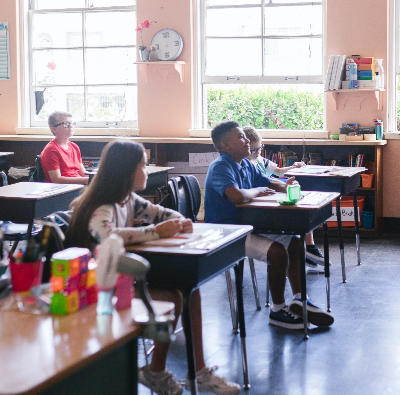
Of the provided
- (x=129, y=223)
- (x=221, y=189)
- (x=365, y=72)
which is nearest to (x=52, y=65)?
(x=365, y=72)

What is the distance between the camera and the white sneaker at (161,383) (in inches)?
106

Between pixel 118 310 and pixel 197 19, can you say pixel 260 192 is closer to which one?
pixel 118 310

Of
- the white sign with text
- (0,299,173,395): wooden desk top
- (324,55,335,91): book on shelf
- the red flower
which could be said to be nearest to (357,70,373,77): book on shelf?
(324,55,335,91): book on shelf

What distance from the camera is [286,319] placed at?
366 cm

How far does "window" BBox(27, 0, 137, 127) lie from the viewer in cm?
721

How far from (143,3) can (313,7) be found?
176 centimetres

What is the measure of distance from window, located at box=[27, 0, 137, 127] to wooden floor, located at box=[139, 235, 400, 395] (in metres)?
3.30

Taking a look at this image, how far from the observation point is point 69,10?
731cm

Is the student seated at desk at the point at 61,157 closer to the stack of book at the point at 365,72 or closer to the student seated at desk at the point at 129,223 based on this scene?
the student seated at desk at the point at 129,223

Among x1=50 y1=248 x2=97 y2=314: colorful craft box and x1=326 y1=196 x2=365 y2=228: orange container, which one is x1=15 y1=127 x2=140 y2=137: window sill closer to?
x1=326 y1=196 x2=365 y2=228: orange container

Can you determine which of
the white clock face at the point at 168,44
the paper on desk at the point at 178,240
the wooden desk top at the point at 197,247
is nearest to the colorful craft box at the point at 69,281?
the wooden desk top at the point at 197,247

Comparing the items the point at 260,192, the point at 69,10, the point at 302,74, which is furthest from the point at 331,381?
the point at 69,10

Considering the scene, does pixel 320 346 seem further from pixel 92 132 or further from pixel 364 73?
pixel 92 132

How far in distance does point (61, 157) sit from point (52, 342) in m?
3.91
